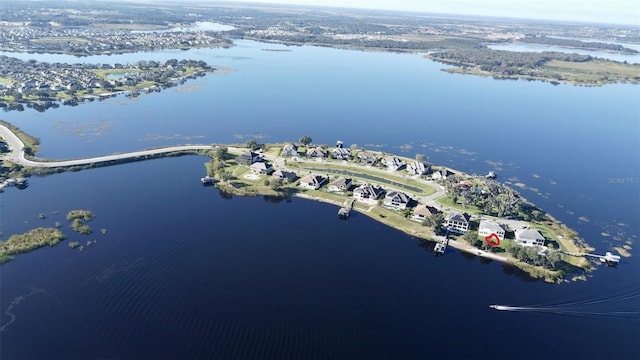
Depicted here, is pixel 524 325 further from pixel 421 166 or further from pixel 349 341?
pixel 421 166

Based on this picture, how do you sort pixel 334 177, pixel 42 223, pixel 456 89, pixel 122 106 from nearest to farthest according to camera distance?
pixel 42 223
pixel 334 177
pixel 122 106
pixel 456 89

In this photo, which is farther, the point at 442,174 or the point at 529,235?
the point at 442,174

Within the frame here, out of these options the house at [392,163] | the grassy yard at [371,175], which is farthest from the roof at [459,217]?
the house at [392,163]

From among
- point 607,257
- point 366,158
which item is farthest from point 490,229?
point 366,158

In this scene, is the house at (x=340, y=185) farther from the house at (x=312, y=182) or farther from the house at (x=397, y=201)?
the house at (x=397, y=201)

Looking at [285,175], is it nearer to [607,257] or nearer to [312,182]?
[312,182]

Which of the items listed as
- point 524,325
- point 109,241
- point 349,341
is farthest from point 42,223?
point 524,325
